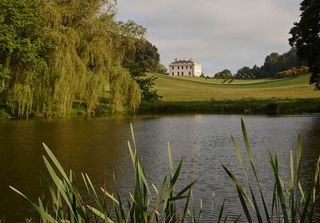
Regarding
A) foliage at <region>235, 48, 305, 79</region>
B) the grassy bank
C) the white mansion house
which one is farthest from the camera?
the white mansion house

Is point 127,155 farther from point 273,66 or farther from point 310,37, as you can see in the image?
point 273,66

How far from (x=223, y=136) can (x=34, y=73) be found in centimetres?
1336

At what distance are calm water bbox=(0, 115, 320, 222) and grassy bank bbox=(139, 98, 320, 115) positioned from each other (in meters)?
18.2

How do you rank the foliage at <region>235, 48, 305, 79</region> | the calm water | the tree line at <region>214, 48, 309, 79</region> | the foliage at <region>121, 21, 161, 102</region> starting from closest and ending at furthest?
the calm water
the foliage at <region>121, 21, 161, 102</region>
the tree line at <region>214, 48, 309, 79</region>
the foliage at <region>235, 48, 305, 79</region>

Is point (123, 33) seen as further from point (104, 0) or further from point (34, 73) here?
point (34, 73)

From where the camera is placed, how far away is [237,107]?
44.9 metres

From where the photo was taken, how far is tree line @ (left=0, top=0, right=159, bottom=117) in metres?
27.5

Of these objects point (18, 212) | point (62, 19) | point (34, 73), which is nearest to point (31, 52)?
point (34, 73)

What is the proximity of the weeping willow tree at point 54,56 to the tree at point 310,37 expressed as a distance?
534 inches

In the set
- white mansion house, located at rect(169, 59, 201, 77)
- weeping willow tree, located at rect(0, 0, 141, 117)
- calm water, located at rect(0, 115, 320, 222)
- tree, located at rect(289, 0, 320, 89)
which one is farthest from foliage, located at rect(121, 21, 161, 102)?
white mansion house, located at rect(169, 59, 201, 77)

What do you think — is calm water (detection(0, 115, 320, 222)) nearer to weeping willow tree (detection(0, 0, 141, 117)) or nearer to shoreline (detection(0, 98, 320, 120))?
weeping willow tree (detection(0, 0, 141, 117))

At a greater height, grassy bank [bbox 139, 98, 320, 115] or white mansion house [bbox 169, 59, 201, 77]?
white mansion house [bbox 169, 59, 201, 77]

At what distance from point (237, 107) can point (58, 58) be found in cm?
2128

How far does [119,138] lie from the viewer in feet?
65.4
